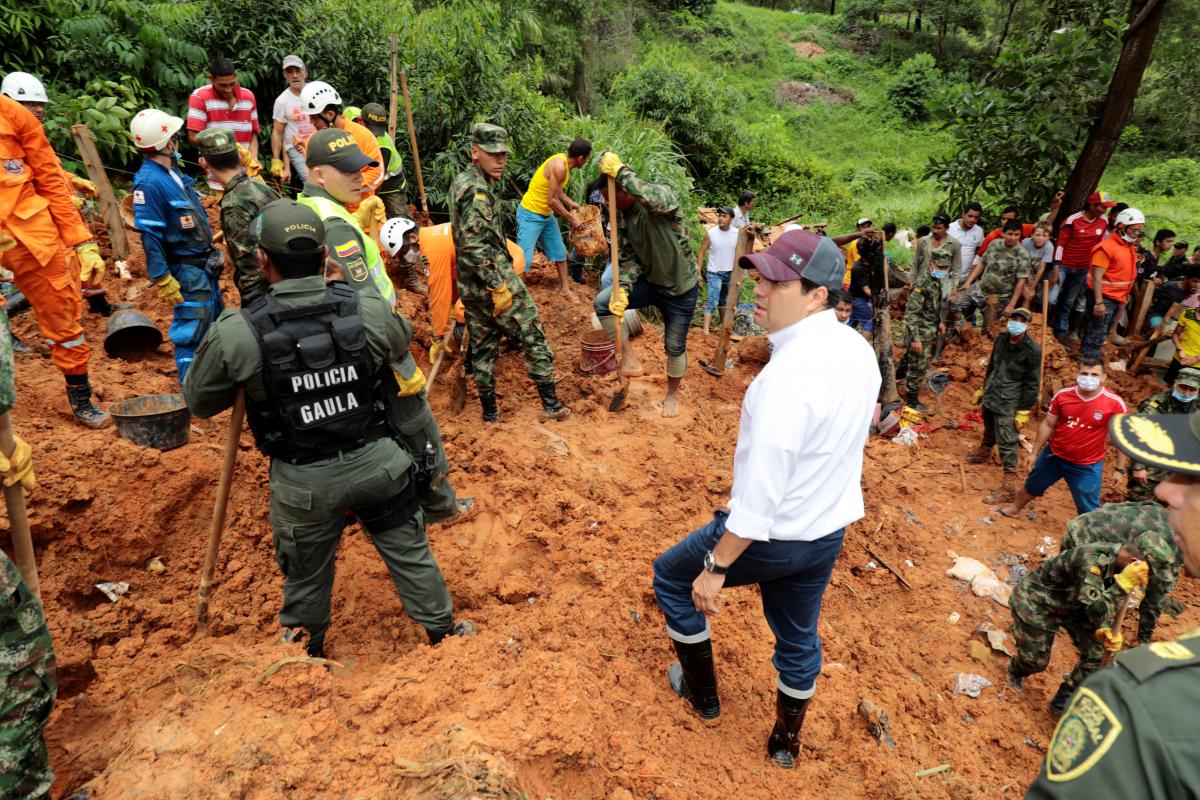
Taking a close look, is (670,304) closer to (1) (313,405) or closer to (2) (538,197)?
(2) (538,197)

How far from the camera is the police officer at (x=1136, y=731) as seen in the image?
40.0 inches

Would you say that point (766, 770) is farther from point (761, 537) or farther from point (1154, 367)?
point (1154, 367)

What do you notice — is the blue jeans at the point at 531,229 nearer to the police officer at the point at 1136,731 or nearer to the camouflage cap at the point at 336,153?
the camouflage cap at the point at 336,153

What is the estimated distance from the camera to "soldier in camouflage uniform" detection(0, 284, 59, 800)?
2.05 metres

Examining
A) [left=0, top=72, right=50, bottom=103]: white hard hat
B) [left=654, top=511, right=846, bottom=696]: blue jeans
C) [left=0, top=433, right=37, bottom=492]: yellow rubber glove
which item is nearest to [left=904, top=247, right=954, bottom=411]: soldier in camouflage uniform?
[left=654, top=511, right=846, bottom=696]: blue jeans

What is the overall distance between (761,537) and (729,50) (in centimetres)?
2607

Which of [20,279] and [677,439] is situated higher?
[20,279]

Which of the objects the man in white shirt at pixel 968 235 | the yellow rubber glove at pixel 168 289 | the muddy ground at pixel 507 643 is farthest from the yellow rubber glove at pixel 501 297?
the man in white shirt at pixel 968 235

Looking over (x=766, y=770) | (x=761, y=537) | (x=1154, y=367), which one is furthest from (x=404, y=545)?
(x=1154, y=367)

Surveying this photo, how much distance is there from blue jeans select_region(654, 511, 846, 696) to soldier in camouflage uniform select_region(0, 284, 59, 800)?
7.19 ft

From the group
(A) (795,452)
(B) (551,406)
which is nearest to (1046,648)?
(A) (795,452)

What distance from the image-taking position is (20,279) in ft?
14.1

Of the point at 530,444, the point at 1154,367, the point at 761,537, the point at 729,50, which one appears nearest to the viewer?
the point at 761,537

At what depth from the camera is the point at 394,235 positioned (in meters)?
5.46
